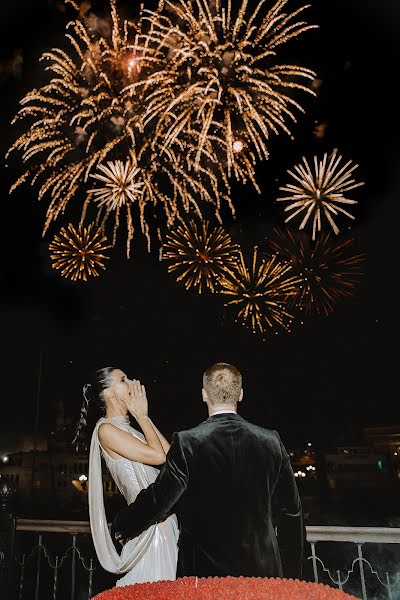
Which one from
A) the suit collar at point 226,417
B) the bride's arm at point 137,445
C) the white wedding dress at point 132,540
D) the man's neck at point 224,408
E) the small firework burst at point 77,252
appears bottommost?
the white wedding dress at point 132,540

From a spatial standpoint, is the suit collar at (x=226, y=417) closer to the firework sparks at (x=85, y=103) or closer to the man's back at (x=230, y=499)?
the man's back at (x=230, y=499)

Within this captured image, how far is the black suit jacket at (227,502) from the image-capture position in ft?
8.34

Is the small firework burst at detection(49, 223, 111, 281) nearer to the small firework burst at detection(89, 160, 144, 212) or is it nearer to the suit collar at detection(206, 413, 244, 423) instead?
the small firework burst at detection(89, 160, 144, 212)

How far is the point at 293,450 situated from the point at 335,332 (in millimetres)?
17618

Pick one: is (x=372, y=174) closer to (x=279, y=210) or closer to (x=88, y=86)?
(x=279, y=210)

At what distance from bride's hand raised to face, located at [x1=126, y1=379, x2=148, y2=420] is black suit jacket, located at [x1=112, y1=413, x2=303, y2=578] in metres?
0.58

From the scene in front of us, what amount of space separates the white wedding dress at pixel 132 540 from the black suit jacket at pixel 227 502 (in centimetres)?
40

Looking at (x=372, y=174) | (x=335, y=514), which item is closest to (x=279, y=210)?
(x=372, y=174)

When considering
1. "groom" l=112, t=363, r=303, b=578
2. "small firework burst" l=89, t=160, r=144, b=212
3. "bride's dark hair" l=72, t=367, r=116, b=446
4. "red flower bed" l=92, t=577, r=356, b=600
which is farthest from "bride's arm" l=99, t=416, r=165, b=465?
"small firework burst" l=89, t=160, r=144, b=212

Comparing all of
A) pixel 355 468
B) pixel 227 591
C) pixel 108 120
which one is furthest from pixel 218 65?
pixel 355 468

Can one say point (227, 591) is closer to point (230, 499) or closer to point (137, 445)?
point (230, 499)

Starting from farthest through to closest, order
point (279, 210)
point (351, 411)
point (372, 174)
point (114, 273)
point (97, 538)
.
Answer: point (351, 411) < point (114, 273) < point (279, 210) < point (372, 174) < point (97, 538)

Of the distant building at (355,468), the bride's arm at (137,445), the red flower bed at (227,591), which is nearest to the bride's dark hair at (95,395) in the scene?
the bride's arm at (137,445)

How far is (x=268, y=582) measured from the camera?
64.9 inches
